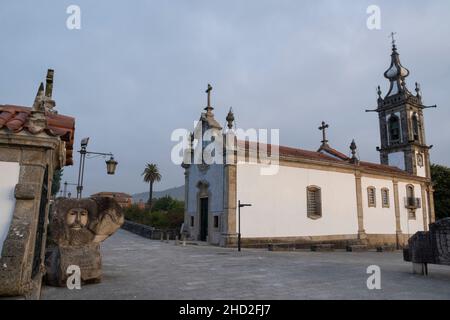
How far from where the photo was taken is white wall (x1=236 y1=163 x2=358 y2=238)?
18.8m

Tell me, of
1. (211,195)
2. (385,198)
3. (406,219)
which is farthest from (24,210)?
(406,219)

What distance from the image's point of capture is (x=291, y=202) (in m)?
20.3

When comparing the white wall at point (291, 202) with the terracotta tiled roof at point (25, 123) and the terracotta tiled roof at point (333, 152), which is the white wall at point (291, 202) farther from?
the terracotta tiled roof at point (25, 123)

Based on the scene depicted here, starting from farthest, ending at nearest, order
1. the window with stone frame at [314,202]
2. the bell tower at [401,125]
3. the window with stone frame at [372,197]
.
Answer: the bell tower at [401,125] < the window with stone frame at [372,197] < the window with stone frame at [314,202]

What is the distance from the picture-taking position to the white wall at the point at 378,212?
24.6 meters

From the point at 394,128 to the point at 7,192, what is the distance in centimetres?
3679

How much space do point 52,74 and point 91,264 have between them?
17.3 ft

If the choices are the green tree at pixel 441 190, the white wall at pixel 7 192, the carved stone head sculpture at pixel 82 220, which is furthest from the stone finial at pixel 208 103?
the green tree at pixel 441 190

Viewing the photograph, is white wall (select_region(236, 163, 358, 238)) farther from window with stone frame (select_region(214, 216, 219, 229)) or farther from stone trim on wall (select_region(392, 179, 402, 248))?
stone trim on wall (select_region(392, 179, 402, 248))

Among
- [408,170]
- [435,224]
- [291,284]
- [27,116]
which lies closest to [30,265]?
[27,116]

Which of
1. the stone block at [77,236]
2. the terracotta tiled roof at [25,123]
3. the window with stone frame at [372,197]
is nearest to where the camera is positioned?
the terracotta tiled roof at [25,123]

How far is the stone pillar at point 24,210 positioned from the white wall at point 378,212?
23848mm

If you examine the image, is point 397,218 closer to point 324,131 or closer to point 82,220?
point 324,131

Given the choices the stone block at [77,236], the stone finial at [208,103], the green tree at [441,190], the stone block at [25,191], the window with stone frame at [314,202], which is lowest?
the stone block at [77,236]
